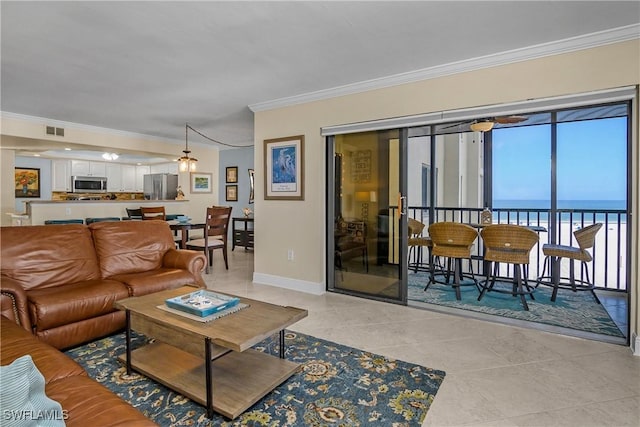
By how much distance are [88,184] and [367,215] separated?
8.19 m

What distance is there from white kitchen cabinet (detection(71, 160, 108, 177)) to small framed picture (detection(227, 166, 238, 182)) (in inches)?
146

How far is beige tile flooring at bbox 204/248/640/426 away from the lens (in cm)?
173

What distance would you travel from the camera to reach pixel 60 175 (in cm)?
842

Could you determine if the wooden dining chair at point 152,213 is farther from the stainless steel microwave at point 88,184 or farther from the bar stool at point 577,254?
the bar stool at point 577,254

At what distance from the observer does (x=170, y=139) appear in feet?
22.1

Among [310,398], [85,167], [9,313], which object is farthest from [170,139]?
[310,398]

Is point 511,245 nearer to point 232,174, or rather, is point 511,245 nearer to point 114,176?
point 232,174

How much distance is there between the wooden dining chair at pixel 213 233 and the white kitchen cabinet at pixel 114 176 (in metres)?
5.35

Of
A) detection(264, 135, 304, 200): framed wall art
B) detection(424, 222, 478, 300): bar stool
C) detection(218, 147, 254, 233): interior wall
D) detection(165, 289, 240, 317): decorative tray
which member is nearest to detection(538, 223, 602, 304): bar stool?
detection(424, 222, 478, 300): bar stool

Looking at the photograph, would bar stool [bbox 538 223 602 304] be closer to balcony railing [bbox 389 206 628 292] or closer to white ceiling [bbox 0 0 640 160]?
balcony railing [bbox 389 206 628 292]

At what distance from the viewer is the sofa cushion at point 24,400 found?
2.45 ft

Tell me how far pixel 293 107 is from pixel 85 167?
7.36m

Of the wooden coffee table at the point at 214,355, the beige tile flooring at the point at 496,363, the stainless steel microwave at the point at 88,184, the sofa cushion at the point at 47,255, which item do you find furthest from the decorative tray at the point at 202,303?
the stainless steel microwave at the point at 88,184

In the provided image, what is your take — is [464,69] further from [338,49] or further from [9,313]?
[9,313]
